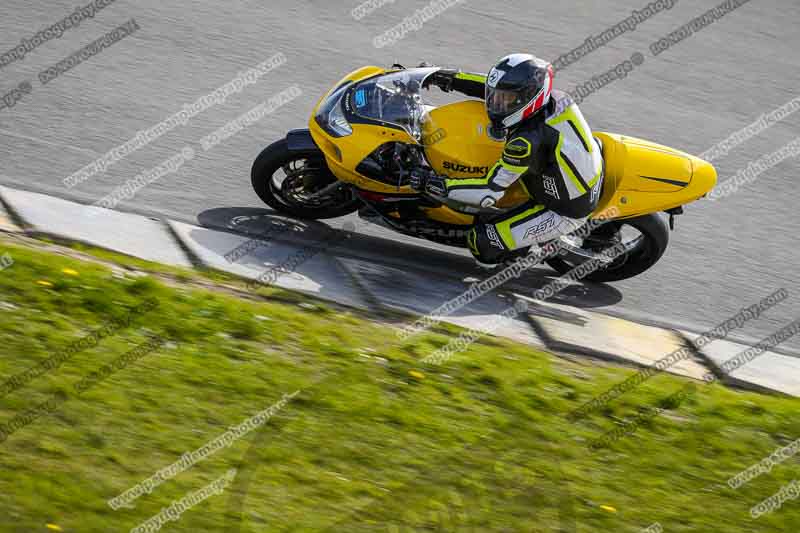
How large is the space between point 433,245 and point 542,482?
3113 mm

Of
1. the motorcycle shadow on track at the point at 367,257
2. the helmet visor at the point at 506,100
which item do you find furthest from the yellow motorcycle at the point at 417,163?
the helmet visor at the point at 506,100

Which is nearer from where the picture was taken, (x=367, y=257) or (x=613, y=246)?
(x=367, y=257)

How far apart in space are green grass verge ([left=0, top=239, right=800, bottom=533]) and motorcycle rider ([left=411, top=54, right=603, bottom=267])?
111 centimetres

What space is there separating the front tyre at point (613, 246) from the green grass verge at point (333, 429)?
1463mm

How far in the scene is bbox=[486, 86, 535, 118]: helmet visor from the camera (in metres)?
6.52

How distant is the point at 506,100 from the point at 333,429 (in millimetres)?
2614

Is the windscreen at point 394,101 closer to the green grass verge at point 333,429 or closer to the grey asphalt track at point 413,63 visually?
the grey asphalt track at point 413,63

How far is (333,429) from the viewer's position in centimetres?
528

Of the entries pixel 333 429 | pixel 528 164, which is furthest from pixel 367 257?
pixel 333 429

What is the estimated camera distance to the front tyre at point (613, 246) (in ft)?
25.1

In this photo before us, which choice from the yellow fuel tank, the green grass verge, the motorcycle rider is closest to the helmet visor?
the motorcycle rider

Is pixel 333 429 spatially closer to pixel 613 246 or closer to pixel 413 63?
pixel 613 246

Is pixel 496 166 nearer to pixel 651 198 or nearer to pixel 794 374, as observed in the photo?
pixel 651 198

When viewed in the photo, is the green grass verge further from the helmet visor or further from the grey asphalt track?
the grey asphalt track
